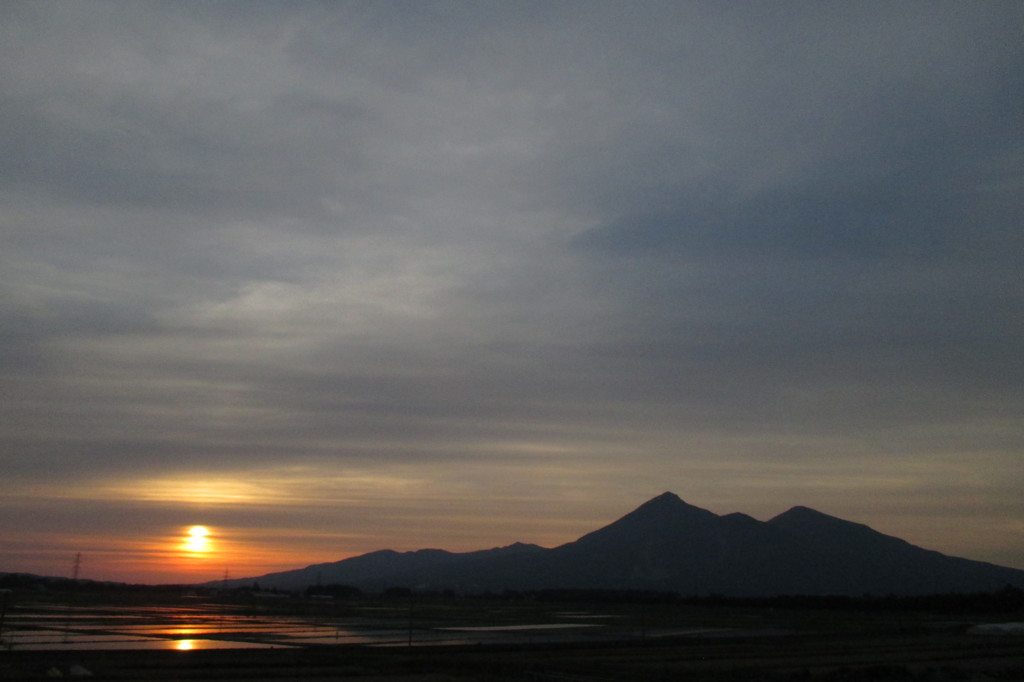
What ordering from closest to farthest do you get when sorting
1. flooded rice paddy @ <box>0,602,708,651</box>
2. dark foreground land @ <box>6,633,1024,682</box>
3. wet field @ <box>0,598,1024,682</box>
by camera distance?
dark foreground land @ <box>6,633,1024,682</box> → wet field @ <box>0,598,1024,682</box> → flooded rice paddy @ <box>0,602,708,651</box>

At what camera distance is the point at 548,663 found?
2934 cm

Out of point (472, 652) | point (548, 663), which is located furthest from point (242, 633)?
point (548, 663)

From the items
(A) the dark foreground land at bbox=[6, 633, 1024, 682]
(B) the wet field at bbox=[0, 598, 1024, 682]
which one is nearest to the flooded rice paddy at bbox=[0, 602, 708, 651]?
(B) the wet field at bbox=[0, 598, 1024, 682]

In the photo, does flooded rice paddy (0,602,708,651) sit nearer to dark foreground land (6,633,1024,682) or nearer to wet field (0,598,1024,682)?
wet field (0,598,1024,682)

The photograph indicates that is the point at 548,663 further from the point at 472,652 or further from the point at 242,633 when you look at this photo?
the point at 242,633

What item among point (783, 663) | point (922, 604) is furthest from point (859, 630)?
point (922, 604)

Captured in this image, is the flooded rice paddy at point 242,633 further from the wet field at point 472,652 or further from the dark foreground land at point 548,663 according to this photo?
the dark foreground land at point 548,663

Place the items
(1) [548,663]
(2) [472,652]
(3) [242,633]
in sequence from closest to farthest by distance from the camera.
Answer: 1. (1) [548,663]
2. (2) [472,652]
3. (3) [242,633]

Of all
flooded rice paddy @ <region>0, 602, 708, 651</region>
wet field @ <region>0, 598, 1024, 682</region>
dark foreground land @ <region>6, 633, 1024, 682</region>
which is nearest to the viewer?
dark foreground land @ <region>6, 633, 1024, 682</region>

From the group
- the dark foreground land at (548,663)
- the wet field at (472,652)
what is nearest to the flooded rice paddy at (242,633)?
the wet field at (472,652)

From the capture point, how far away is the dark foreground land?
24734 millimetres

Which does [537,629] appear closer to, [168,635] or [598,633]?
[598,633]

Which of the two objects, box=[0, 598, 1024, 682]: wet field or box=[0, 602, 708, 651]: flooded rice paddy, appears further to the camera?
box=[0, 602, 708, 651]: flooded rice paddy

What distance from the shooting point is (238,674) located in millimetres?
24219
